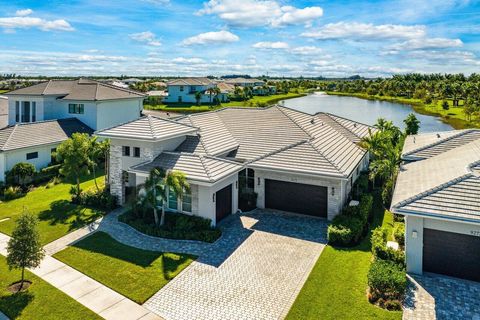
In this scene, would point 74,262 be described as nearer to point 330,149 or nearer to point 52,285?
point 52,285

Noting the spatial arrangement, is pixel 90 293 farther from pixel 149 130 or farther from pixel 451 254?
pixel 451 254

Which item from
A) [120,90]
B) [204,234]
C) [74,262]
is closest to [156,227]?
[204,234]

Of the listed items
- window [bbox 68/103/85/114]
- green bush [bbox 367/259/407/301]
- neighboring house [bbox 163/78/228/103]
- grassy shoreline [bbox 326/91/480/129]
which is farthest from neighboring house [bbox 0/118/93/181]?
grassy shoreline [bbox 326/91/480/129]

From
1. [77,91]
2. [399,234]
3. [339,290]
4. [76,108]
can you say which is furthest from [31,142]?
[399,234]

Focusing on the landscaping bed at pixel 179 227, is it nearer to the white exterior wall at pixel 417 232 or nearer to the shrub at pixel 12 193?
the white exterior wall at pixel 417 232

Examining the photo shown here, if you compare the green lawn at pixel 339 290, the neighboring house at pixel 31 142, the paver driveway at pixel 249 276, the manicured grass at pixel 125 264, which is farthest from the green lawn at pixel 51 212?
the green lawn at pixel 339 290

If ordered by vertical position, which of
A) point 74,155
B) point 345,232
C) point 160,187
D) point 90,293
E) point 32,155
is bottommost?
point 90,293

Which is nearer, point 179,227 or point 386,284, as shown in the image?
point 386,284
